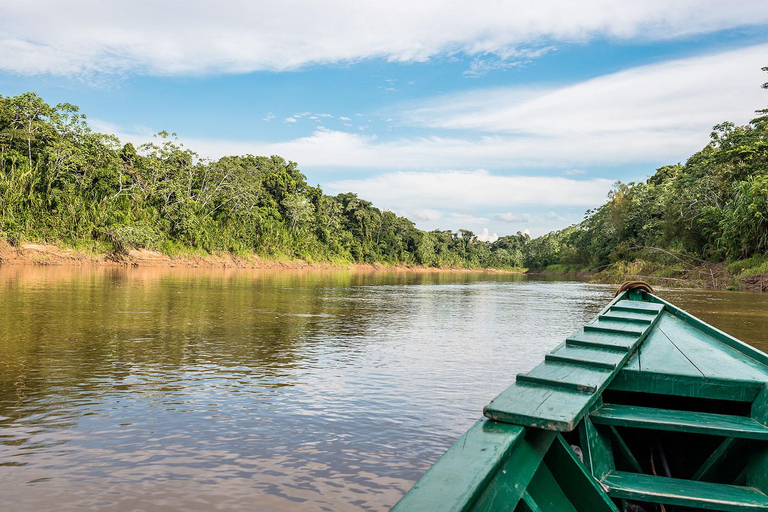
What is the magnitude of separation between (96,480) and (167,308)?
31.8 feet

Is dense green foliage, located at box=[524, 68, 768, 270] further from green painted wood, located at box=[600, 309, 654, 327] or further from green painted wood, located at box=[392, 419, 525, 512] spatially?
green painted wood, located at box=[392, 419, 525, 512]

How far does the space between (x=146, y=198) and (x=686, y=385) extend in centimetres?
4612

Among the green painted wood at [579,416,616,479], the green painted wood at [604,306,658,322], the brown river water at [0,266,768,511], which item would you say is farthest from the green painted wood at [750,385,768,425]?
the green painted wood at [604,306,658,322]

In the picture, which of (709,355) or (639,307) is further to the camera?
(639,307)

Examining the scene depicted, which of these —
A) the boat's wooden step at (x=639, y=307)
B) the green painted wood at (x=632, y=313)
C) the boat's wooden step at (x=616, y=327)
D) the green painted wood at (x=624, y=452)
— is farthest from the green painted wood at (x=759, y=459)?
the boat's wooden step at (x=639, y=307)

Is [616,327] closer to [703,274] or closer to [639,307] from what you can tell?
[639,307]

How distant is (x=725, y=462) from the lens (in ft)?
9.61

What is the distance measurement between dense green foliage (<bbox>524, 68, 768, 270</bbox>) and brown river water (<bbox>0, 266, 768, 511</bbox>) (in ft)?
61.0

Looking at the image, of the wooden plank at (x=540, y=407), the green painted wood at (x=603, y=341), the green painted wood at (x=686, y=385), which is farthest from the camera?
the green painted wood at (x=603, y=341)

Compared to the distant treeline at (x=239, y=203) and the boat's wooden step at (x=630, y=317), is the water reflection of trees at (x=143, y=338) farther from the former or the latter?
the distant treeline at (x=239, y=203)

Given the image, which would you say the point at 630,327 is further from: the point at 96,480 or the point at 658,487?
the point at 96,480

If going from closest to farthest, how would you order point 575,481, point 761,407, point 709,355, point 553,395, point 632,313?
point 575,481 < point 553,395 < point 761,407 < point 709,355 < point 632,313

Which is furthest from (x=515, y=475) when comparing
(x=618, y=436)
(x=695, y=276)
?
(x=695, y=276)

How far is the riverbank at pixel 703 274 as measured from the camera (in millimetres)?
24703
